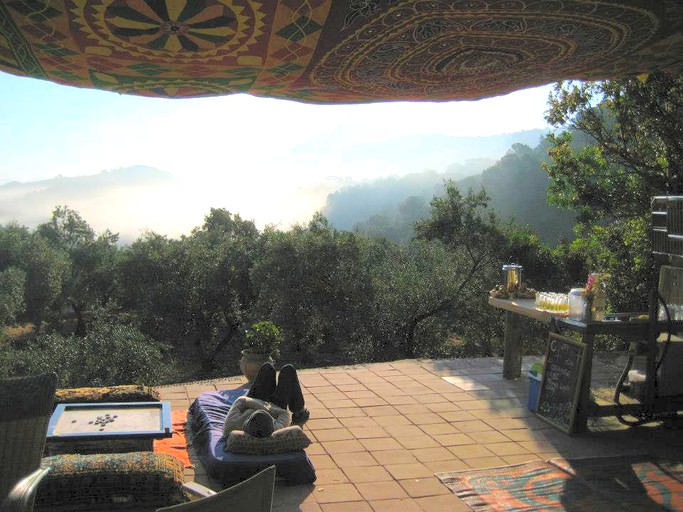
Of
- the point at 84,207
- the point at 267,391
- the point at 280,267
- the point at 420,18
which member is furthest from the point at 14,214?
the point at 420,18

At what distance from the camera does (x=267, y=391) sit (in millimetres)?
4871

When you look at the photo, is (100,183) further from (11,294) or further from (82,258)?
(11,294)

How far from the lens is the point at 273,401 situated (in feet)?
16.1

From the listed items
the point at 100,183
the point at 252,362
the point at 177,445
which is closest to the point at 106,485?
the point at 177,445

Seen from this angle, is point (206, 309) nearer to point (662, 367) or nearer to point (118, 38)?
point (662, 367)

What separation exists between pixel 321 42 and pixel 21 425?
2020 mm

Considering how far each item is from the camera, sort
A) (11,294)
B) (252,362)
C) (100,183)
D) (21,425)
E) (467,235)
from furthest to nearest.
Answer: (100,183) → (11,294) → (467,235) → (252,362) → (21,425)

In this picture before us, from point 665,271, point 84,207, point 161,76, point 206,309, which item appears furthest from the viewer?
point 84,207

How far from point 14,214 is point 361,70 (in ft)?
103

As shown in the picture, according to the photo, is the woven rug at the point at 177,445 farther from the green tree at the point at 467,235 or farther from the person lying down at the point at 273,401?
the green tree at the point at 467,235

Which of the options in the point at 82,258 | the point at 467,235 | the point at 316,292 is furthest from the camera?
the point at 82,258

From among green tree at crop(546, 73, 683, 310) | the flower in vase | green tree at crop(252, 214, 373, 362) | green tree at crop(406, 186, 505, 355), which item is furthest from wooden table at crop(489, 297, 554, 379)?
green tree at crop(406, 186, 505, 355)

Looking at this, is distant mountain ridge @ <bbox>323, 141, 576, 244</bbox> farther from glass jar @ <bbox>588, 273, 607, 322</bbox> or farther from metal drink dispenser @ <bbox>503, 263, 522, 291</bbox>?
glass jar @ <bbox>588, 273, 607, 322</bbox>

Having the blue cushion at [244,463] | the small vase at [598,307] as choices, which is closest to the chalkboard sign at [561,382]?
the small vase at [598,307]
